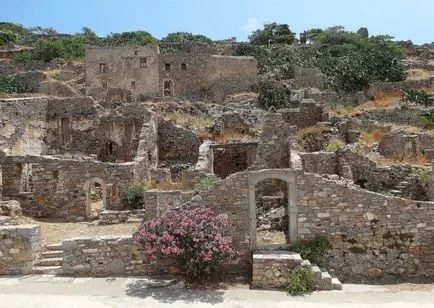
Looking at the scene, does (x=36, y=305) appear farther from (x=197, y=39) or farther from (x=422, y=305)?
(x=197, y=39)

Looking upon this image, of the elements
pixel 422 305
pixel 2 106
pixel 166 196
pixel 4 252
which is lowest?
pixel 422 305

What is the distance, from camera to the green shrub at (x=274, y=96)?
109 ft

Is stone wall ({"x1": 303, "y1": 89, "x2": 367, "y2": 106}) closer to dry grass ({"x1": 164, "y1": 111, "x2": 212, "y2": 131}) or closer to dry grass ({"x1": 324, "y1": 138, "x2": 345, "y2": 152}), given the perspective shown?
dry grass ({"x1": 164, "y1": 111, "x2": 212, "y2": 131})

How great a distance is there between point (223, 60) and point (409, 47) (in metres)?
30.0

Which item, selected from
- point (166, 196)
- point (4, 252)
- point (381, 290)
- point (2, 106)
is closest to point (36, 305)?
point (4, 252)

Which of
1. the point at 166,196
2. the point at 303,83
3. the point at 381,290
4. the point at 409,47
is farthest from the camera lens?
the point at 409,47

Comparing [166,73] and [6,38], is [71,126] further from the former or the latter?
[6,38]

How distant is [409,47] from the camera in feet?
190

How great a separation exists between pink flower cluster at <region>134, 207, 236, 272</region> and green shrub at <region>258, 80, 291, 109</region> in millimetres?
21784

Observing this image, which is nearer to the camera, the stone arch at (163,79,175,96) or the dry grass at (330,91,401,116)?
the dry grass at (330,91,401,116)

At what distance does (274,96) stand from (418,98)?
9.16m

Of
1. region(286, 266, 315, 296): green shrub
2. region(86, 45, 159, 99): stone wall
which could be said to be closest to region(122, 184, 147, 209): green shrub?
region(286, 266, 315, 296): green shrub

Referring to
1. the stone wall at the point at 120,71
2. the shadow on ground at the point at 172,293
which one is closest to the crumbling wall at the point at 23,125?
the stone wall at the point at 120,71

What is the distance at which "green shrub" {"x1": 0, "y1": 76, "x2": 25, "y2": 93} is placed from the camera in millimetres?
37328
